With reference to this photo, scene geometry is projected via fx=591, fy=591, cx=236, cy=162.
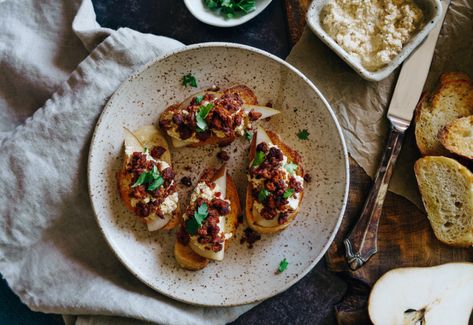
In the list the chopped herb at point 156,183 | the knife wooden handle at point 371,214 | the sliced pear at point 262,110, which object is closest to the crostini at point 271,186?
the sliced pear at point 262,110

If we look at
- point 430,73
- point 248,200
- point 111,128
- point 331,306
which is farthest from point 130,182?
point 430,73

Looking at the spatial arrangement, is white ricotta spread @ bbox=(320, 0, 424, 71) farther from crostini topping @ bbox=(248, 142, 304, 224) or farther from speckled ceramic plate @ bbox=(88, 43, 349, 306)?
crostini topping @ bbox=(248, 142, 304, 224)

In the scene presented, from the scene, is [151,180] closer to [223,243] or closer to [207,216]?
[207,216]

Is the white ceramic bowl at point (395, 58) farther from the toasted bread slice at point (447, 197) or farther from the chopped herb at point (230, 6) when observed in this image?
the toasted bread slice at point (447, 197)

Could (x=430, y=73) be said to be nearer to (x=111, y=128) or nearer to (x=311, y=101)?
(x=311, y=101)

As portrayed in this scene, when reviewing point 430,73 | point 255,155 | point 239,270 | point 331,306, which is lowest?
point 331,306

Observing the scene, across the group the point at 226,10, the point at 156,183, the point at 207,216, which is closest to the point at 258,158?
the point at 207,216

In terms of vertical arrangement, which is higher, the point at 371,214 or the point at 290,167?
the point at 290,167
